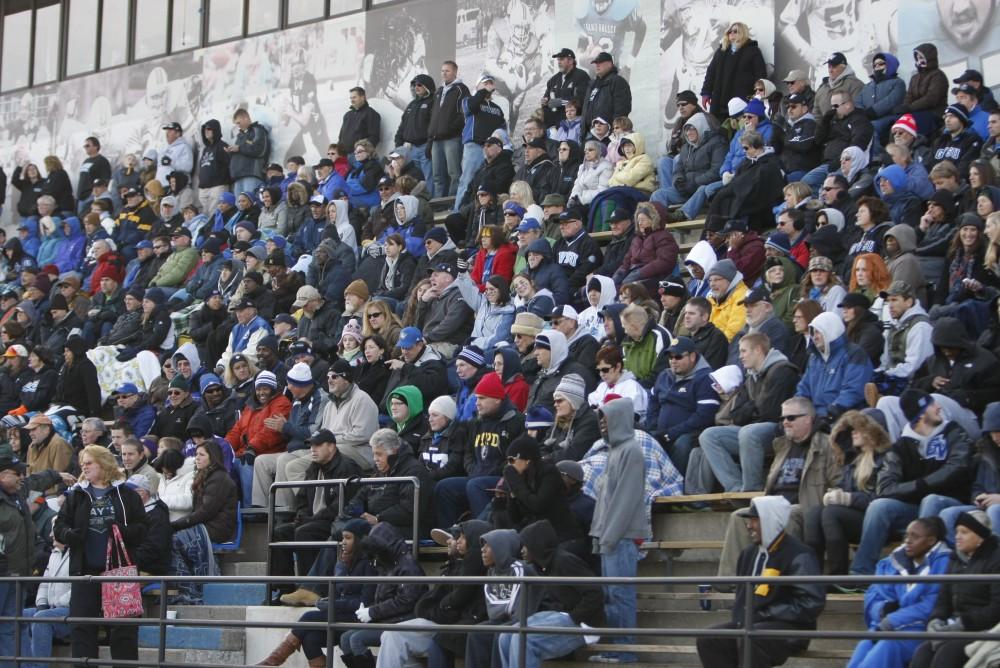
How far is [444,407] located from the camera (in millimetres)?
13273

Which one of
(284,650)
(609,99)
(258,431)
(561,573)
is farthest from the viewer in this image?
(609,99)

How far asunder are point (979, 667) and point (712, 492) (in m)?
3.78

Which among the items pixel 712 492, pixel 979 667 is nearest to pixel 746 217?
pixel 712 492

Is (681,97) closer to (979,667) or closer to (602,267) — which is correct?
(602,267)

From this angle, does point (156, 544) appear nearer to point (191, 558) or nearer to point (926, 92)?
point (191, 558)

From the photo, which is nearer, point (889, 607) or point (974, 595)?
point (974, 595)

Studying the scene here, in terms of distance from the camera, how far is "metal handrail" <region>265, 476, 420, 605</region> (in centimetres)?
1239

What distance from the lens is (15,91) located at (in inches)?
1121

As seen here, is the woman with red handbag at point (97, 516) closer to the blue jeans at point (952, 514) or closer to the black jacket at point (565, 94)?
the blue jeans at point (952, 514)

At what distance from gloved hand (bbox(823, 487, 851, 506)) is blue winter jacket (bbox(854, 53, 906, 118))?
6.51m

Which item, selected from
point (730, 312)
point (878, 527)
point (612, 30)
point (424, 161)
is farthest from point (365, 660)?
point (612, 30)

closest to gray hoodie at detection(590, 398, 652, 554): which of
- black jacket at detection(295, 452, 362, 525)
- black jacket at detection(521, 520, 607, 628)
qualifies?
black jacket at detection(521, 520, 607, 628)

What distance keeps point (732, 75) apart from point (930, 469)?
26.3 ft

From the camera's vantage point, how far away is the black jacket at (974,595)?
8.55 metres
